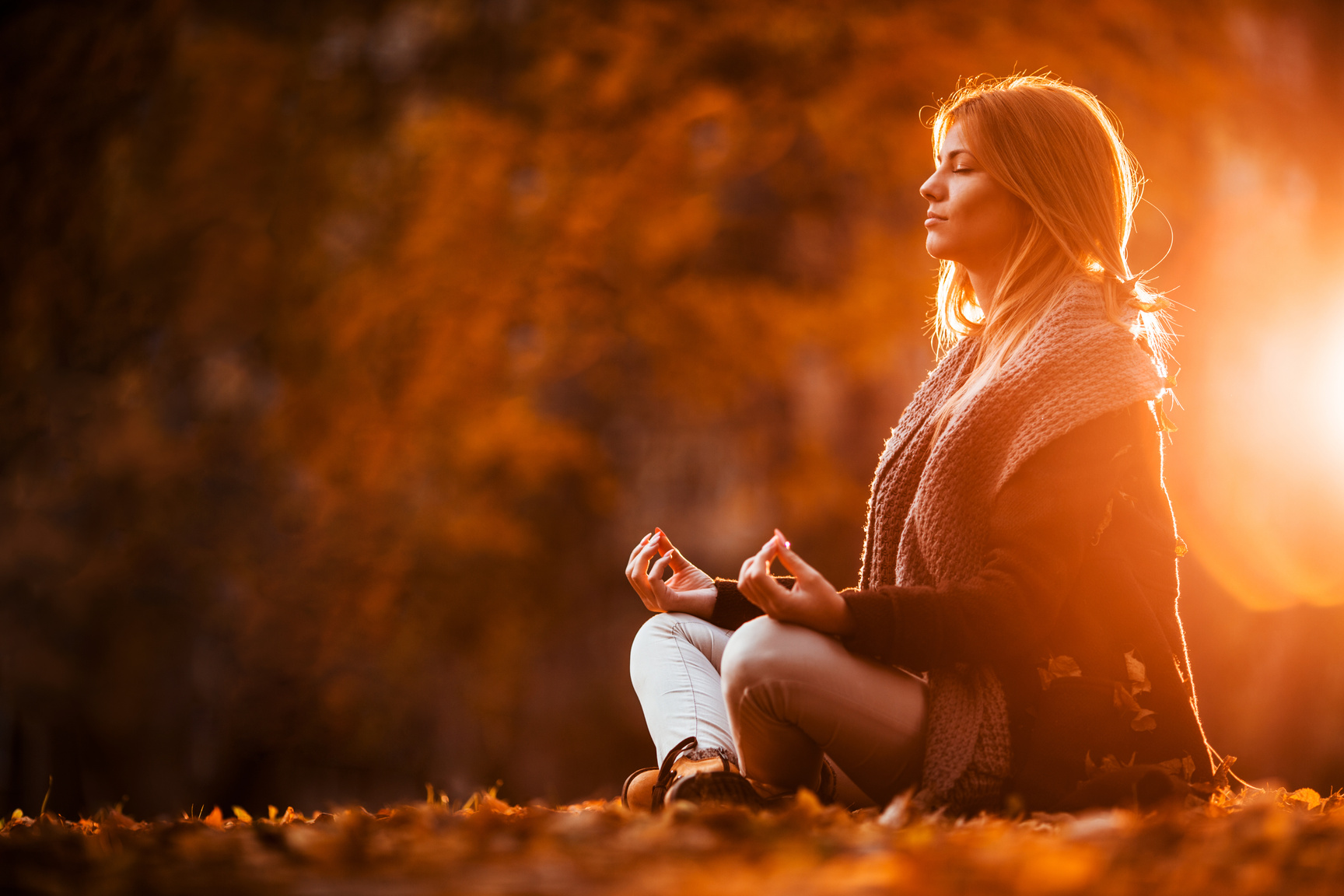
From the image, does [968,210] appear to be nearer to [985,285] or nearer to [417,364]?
[985,285]

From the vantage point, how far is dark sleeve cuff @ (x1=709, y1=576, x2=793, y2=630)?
7.31ft

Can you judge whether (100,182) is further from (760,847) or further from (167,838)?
(760,847)

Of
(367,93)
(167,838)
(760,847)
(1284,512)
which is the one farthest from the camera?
(367,93)

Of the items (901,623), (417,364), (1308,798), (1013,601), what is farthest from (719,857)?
(417,364)

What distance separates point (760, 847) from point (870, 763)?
2.02 ft

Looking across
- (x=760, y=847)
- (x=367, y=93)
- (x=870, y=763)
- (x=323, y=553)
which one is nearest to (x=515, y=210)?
(x=367, y=93)

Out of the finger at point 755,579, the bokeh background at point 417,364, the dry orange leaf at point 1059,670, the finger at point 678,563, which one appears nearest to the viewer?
the finger at point 755,579

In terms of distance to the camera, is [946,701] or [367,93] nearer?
[946,701]

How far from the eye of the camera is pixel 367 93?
21.0 feet

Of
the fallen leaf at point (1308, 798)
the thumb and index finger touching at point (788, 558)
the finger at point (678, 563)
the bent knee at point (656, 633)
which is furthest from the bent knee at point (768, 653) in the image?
the fallen leaf at point (1308, 798)

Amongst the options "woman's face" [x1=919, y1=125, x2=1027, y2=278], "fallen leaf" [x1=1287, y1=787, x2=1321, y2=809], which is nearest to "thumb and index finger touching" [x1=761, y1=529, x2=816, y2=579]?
"woman's face" [x1=919, y1=125, x2=1027, y2=278]

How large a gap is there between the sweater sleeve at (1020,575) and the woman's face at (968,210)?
0.47 m

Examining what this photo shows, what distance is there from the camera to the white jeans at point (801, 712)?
1.66 meters

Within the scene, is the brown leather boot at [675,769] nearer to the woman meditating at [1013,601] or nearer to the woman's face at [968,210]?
the woman meditating at [1013,601]
